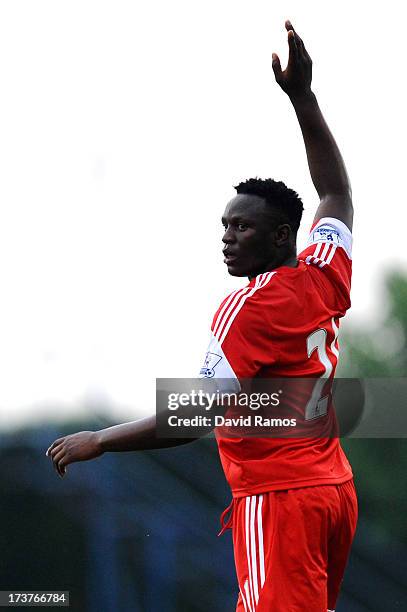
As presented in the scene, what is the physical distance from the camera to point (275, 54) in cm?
418

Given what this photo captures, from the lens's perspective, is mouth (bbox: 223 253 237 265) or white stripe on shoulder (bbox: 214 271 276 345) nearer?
white stripe on shoulder (bbox: 214 271 276 345)

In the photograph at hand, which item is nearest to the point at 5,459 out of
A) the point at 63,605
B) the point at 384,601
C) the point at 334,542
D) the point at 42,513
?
the point at 42,513

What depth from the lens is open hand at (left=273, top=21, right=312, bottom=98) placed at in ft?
13.4

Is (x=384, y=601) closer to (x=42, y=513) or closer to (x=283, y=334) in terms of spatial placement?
(x=42, y=513)

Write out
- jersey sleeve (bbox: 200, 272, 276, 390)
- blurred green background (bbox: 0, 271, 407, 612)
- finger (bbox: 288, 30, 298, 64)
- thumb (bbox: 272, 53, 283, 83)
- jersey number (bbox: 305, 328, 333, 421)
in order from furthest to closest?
blurred green background (bbox: 0, 271, 407, 612), thumb (bbox: 272, 53, 283, 83), finger (bbox: 288, 30, 298, 64), jersey number (bbox: 305, 328, 333, 421), jersey sleeve (bbox: 200, 272, 276, 390)

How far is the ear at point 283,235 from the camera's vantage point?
387cm

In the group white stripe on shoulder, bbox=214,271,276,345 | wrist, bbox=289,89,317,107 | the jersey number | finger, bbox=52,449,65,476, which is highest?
wrist, bbox=289,89,317,107

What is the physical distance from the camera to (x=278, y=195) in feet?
12.8

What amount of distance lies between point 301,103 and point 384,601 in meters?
3.64

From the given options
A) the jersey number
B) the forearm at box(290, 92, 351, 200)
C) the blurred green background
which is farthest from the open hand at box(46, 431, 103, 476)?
the blurred green background

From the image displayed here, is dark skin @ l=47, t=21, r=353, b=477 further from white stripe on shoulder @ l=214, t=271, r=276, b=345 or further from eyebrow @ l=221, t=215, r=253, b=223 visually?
white stripe on shoulder @ l=214, t=271, r=276, b=345

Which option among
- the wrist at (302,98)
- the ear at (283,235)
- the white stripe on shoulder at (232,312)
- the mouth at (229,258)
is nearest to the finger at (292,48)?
the wrist at (302,98)

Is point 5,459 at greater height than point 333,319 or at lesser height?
lesser

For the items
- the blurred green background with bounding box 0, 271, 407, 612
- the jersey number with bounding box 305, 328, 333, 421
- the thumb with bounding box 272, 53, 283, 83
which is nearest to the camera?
the jersey number with bounding box 305, 328, 333, 421
